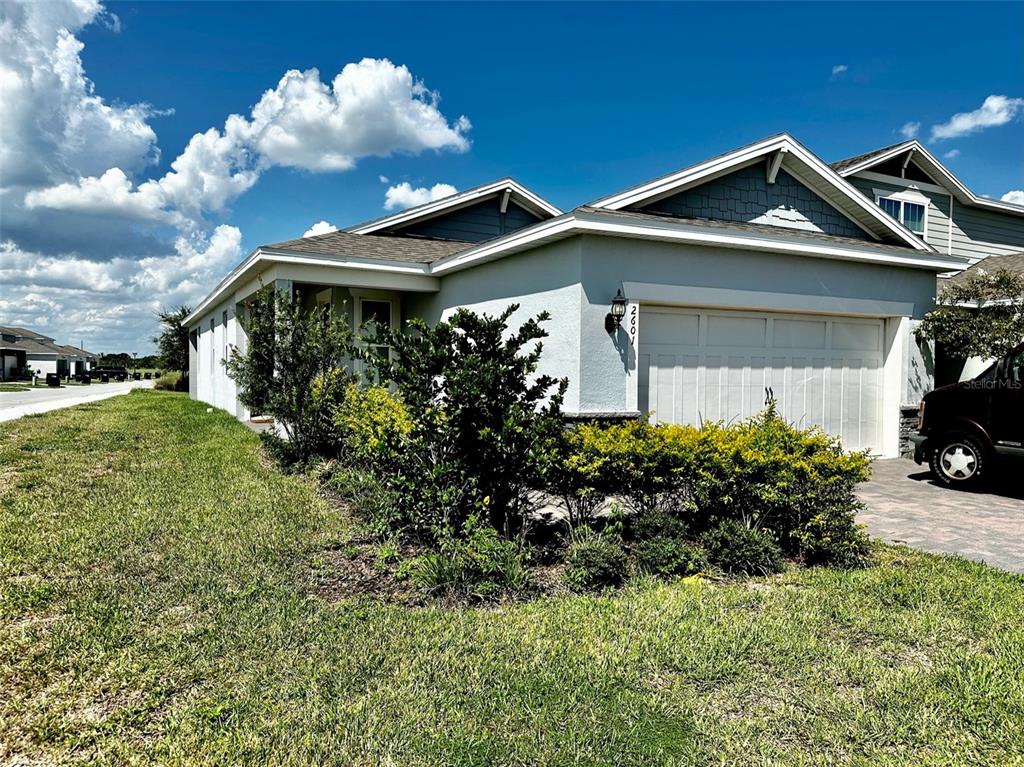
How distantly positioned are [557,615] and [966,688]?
2172mm

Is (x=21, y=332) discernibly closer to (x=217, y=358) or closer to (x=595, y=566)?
(x=217, y=358)

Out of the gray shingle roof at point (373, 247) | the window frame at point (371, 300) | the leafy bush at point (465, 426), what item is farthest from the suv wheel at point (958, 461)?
the window frame at point (371, 300)

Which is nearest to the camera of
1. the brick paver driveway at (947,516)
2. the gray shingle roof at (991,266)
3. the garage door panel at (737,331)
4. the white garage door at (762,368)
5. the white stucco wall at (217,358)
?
the brick paver driveway at (947,516)

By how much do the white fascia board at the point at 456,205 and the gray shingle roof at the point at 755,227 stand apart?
533 cm

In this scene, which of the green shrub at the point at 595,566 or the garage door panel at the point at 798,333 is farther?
the garage door panel at the point at 798,333

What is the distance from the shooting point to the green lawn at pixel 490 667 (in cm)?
267

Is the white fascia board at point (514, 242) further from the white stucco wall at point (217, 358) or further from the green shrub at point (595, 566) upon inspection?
the white stucco wall at point (217, 358)

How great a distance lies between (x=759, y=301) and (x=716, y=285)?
2.77 feet

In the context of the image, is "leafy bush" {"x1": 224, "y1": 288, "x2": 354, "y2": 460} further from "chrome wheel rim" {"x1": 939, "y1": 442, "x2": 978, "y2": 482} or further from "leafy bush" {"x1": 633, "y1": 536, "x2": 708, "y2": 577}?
"chrome wheel rim" {"x1": 939, "y1": 442, "x2": 978, "y2": 482}

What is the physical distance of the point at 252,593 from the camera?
4.28m

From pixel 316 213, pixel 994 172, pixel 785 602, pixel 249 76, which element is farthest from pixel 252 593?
pixel 994 172

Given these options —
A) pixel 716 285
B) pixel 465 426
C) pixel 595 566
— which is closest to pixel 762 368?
pixel 716 285

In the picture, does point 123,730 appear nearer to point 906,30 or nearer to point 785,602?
point 785,602

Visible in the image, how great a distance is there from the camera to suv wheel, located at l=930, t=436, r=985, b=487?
8.27m
